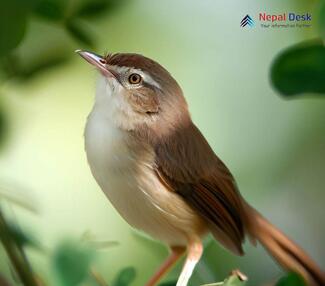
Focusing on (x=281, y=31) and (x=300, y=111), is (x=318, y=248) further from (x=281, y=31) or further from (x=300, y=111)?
(x=281, y=31)

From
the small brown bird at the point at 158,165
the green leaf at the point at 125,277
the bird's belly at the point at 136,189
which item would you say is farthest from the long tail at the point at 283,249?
→ the green leaf at the point at 125,277

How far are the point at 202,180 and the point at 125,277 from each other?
0.22 metres

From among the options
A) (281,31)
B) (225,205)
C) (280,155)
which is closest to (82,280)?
(225,205)

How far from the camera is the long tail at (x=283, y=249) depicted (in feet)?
3.86

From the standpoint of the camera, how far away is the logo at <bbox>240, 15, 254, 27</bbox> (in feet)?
3.79

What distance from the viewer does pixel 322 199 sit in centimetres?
119

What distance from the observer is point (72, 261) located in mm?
1151

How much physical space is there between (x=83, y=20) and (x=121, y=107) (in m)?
0.17

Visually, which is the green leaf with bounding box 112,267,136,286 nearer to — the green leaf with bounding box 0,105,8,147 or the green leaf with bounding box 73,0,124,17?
the green leaf with bounding box 0,105,8,147

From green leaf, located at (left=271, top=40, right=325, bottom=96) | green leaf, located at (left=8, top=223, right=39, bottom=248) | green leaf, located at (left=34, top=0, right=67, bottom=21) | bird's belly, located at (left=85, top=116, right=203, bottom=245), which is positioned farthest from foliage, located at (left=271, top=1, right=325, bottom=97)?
green leaf, located at (left=8, top=223, right=39, bottom=248)

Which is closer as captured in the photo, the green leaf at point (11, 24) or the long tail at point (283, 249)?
the green leaf at point (11, 24)

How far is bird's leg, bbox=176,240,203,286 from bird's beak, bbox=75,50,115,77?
0.34 metres

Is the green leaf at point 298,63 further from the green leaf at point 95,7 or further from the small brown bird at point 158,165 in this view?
the green leaf at point 95,7

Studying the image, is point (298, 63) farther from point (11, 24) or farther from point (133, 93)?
point (11, 24)
